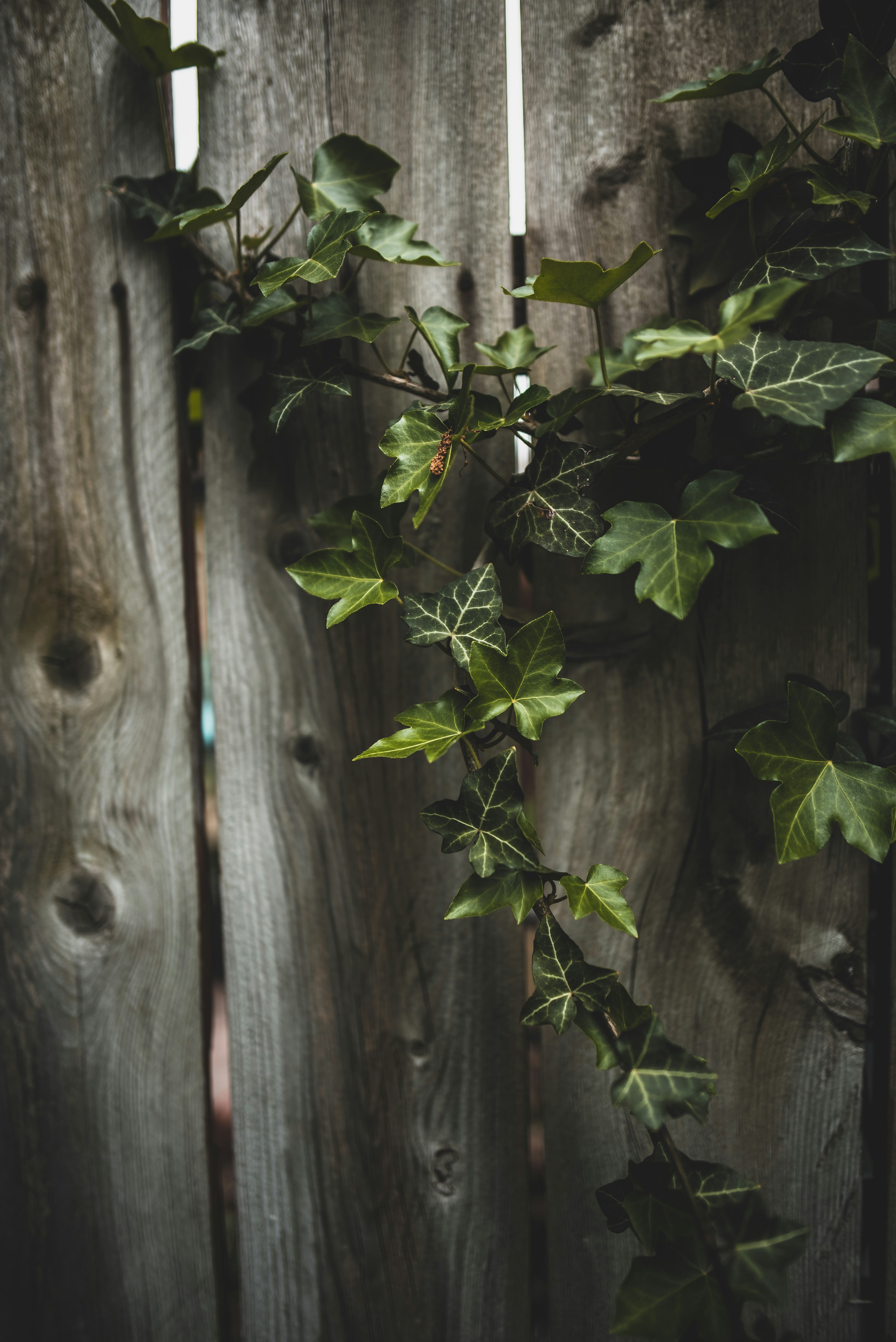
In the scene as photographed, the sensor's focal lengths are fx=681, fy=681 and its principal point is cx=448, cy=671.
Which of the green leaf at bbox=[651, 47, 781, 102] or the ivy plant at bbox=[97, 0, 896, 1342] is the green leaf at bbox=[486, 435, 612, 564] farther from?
the green leaf at bbox=[651, 47, 781, 102]

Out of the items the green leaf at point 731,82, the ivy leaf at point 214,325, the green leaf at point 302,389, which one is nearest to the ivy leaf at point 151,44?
the ivy leaf at point 214,325

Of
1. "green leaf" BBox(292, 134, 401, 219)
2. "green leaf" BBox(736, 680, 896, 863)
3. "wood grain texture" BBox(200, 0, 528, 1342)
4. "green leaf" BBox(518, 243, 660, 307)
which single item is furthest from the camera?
"wood grain texture" BBox(200, 0, 528, 1342)

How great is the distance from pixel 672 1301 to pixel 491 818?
42cm

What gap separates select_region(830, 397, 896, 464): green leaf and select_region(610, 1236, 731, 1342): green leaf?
70cm

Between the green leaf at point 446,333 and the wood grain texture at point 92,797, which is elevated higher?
the green leaf at point 446,333

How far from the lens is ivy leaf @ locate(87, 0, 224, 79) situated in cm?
71

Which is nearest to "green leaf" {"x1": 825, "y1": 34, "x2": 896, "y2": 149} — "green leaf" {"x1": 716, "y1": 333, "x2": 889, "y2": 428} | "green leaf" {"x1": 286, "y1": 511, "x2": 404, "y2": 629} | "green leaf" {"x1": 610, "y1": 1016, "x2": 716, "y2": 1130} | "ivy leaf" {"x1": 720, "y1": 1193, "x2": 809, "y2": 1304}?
"green leaf" {"x1": 716, "y1": 333, "x2": 889, "y2": 428}

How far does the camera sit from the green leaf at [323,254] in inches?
24.9

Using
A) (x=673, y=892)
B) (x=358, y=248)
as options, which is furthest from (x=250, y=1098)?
(x=358, y=248)

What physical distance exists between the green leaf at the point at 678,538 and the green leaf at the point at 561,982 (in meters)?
0.32

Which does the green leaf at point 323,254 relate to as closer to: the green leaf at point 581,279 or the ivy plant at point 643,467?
the ivy plant at point 643,467

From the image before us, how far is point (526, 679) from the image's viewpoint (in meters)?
0.62

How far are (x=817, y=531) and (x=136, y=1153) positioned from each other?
3.70 feet

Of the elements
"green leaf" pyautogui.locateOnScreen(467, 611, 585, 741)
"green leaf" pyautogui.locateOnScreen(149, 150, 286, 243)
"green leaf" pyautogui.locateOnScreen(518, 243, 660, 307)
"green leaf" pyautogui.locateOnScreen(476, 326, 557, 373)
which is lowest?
"green leaf" pyautogui.locateOnScreen(467, 611, 585, 741)
